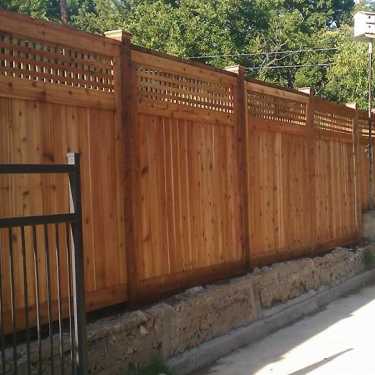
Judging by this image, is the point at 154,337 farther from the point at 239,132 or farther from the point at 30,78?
the point at 239,132

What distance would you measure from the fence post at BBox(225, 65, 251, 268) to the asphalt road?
97 cm

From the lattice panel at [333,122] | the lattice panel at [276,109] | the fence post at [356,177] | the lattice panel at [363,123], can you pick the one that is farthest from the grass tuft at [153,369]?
the lattice panel at [363,123]

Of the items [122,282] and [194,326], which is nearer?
[122,282]

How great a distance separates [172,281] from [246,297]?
112 cm

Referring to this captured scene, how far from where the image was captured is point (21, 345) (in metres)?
3.82

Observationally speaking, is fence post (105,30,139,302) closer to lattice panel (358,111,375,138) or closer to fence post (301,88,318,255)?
fence post (301,88,318,255)

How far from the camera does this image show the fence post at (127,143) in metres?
4.91

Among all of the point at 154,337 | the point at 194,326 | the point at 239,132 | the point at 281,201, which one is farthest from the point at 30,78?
the point at 281,201

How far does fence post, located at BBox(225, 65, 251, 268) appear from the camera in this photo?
667cm

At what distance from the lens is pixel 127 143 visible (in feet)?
16.3

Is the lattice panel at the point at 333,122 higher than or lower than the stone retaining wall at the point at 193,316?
higher

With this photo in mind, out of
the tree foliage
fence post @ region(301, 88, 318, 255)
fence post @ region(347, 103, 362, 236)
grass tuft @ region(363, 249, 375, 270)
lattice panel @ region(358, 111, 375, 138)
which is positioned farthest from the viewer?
the tree foliage

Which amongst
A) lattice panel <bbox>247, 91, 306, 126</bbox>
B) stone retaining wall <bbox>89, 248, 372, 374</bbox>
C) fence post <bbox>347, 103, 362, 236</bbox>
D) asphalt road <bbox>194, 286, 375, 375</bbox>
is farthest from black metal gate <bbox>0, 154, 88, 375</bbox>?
fence post <bbox>347, 103, 362, 236</bbox>

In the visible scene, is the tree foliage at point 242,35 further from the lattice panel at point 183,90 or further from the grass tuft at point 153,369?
the grass tuft at point 153,369
